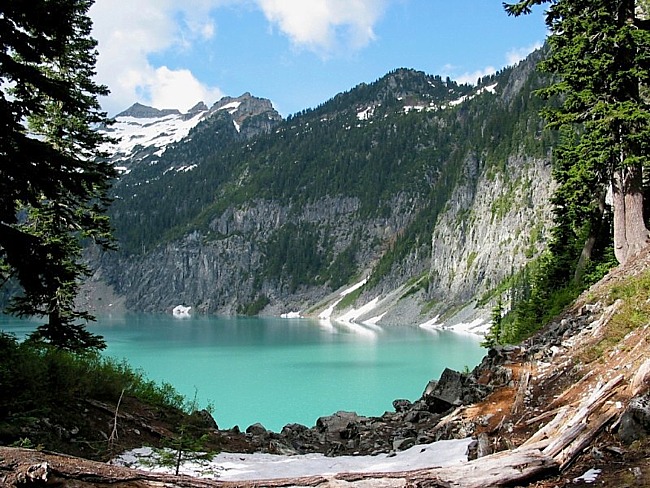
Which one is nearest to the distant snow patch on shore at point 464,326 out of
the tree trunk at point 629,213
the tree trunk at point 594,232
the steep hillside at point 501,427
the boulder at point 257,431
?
the tree trunk at point 594,232

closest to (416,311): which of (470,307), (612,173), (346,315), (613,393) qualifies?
(470,307)

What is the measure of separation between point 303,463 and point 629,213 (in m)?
11.9

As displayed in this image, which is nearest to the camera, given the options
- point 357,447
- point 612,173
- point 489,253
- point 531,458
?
point 531,458

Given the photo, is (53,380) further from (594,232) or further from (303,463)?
(594,232)

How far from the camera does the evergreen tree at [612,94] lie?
14703 millimetres

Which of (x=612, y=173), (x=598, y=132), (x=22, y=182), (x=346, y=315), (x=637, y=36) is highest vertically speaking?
(x=637, y=36)

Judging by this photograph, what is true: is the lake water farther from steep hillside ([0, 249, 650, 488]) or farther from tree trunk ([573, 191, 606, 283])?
tree trunk ([573, 191, 606, 283])

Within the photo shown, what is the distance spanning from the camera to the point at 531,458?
5305 mm

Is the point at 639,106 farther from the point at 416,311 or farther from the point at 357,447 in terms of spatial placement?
the point at 416,311

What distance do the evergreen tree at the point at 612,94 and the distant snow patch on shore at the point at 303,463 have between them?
→ 31.9ft

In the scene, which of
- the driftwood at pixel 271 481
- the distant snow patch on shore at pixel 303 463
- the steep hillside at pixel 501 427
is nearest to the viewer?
the driftwood at pixel 271 481

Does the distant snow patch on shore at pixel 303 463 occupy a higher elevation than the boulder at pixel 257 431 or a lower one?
higher

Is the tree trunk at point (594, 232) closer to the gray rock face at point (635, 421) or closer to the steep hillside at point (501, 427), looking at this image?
the steep hillside at point (501, 427)

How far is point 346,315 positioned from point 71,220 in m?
170
